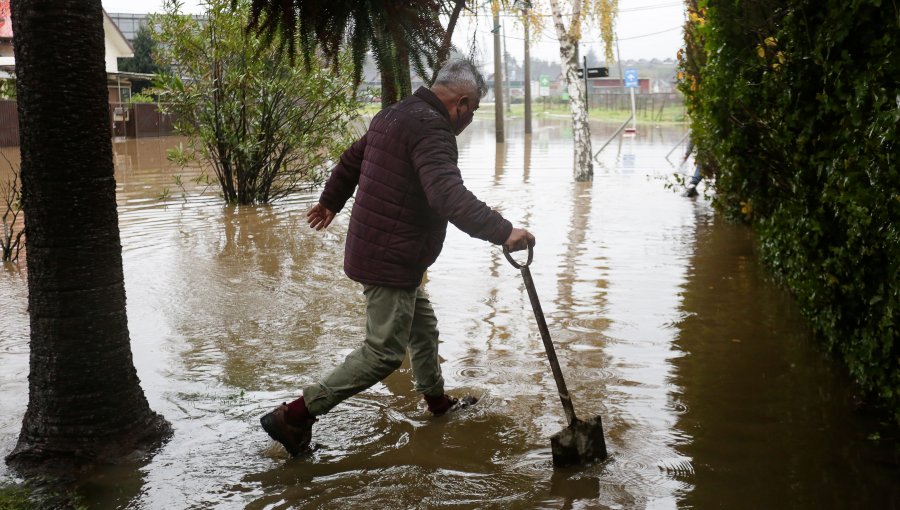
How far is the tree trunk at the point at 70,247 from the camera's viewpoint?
404 centimetres

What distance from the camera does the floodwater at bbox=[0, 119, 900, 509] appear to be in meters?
4.11

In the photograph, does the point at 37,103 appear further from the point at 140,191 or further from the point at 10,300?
the point at 140,191

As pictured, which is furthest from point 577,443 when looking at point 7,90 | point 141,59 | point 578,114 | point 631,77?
point 141,59

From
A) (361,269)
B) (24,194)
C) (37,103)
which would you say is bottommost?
(361,269)

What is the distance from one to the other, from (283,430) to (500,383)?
1620 millimetres

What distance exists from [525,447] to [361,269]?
1184mm

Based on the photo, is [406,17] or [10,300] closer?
[406,17]

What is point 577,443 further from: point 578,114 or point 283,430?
point 578,114

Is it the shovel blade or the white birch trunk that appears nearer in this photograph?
the shovel blade

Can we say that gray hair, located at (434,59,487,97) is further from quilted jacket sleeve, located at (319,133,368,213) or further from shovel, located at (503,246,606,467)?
shovel, located at (503,246,606,467)

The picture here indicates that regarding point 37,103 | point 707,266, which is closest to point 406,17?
point 37,103

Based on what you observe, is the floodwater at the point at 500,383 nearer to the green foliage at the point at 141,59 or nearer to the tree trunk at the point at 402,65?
the tree trunk at the point at 402,65

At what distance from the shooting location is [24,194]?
13.6ft

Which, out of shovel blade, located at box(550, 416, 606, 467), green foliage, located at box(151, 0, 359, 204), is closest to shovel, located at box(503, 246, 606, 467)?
shovel blade, located at box(550, 416, 606, 467)
